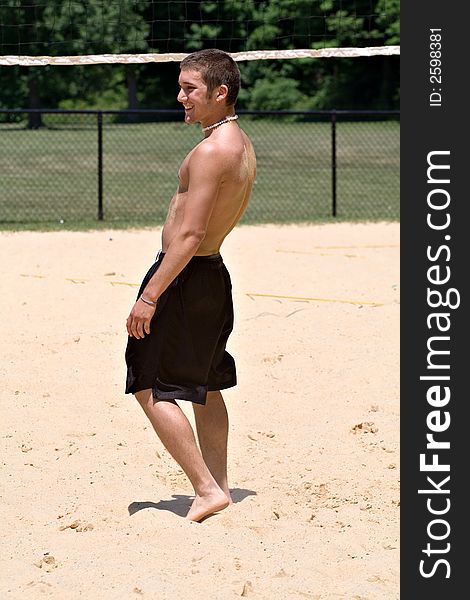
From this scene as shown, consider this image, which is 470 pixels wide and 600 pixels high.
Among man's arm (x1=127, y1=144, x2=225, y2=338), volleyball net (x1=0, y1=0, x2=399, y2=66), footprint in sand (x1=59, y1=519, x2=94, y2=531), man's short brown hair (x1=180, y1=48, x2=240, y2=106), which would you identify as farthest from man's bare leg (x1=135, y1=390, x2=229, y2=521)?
volleyball net (x1=0, y1=0, x2=399, y2=66)

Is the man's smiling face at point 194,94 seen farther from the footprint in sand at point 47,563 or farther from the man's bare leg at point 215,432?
the footprint in sand at point 47,563

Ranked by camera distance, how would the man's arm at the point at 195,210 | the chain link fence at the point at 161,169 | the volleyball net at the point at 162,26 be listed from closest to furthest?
the man's arm at the point at 195,210
the chain link fence at the point at 161,169
the volleyball net at the point at 162,26

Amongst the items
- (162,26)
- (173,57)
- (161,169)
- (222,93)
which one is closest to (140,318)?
(222,93)

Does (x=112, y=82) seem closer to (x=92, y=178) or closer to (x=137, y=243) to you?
(x=92, y=178)

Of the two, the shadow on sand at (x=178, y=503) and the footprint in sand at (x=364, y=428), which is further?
the footprint in sand at (x=364, y=428)

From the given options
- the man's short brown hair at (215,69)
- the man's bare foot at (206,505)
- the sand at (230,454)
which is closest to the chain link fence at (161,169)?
the sand at (230,454)

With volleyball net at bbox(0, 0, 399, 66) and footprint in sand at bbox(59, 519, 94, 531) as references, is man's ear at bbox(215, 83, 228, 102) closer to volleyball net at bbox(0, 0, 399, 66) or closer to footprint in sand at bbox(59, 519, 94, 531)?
footprint in sand at bbox(59, 519, 94, 531)

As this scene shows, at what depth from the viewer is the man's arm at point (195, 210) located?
15.6 feet

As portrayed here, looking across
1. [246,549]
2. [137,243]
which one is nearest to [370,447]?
[246,549]

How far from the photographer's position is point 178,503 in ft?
17.6

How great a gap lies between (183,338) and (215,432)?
0.59m

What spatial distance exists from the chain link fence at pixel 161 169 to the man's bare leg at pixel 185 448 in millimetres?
8879

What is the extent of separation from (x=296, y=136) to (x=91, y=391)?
2555 centimetres

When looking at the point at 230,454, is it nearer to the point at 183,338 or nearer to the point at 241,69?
the point at 183,338
